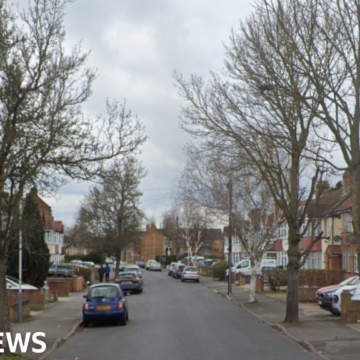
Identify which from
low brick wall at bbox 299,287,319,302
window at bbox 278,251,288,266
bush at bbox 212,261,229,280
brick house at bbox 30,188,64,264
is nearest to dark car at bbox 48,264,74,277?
bush at bbox 212,261,229,280

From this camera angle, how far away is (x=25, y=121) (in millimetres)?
12938

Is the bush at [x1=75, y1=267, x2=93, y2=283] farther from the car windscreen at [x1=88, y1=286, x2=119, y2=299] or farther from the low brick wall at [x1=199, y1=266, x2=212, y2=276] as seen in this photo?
the car windscreen at [x1=88, y1=286, x2=119, y2=299]

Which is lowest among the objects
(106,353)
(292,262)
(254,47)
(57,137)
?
(106,353)

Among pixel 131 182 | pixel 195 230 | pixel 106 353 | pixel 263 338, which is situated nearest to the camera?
pixel 106 353

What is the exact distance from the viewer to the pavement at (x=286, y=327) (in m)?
14.3

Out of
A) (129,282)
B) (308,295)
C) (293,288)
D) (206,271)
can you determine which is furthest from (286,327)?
(206,271)

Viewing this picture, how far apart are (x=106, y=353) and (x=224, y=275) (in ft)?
132

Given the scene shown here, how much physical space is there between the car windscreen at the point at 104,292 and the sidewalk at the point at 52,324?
1.18 m

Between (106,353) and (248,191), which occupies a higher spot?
(248,191)

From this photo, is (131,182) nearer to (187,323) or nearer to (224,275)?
(224,275)

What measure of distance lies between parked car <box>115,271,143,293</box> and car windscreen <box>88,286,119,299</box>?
16531 mm

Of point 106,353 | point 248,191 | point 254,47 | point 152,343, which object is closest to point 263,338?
point 152,343

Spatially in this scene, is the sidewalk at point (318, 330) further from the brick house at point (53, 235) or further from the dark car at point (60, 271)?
the brick house at point (53, 235)

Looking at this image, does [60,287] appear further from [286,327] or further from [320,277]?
[286,327]
